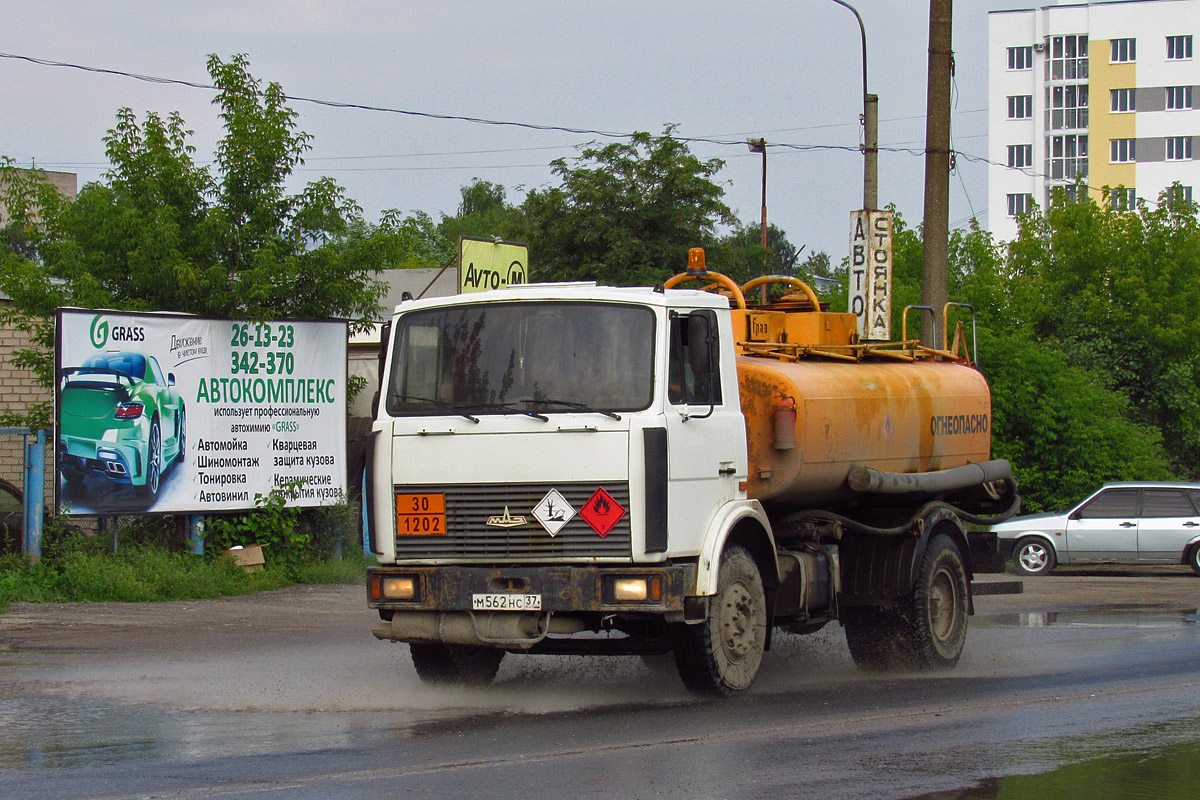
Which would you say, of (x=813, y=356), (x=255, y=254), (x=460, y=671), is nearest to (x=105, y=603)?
(x=255, y=254)

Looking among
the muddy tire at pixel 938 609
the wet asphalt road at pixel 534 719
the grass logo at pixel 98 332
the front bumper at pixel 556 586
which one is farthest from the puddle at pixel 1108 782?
the grass logo at pixel 98 332

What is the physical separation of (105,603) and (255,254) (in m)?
4.17

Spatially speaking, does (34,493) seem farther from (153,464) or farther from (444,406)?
(444,406)

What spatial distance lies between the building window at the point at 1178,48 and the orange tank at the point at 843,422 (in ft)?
258

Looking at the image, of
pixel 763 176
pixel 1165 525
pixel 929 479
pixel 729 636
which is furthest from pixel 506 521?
pixel 763 176

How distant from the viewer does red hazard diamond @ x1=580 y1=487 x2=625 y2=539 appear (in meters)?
8.49

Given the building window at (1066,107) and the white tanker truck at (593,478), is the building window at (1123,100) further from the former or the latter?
the white tanker truck at (593,478)

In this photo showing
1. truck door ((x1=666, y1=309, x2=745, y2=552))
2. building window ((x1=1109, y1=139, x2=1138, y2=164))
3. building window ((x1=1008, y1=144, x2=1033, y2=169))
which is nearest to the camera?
truck door ((x1=666, y1=309, x2=745, y2=552))

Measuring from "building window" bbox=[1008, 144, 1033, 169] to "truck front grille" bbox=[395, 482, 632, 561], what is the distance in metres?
86.8

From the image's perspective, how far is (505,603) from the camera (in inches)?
340

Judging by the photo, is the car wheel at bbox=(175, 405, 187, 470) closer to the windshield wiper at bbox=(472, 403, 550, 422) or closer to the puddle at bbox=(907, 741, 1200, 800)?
the windshield wiper at bbox=(472, 403, 550, 422)

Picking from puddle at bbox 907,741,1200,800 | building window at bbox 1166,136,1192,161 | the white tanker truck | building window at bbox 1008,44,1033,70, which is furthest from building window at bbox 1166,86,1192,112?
puddle at bbox 907,741,1200,800

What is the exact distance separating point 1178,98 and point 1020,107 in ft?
32.9

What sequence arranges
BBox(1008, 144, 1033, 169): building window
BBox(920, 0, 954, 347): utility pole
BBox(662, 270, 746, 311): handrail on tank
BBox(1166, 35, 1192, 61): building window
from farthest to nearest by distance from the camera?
1. BBox(1008, 144, 1033, 169): building window
2. BBox(1166, 35, 1192, 61): building window
3. BBox(920, 0, 954, 347): utility pole
4. BBox(662, 270, 746, 311): handrail on tank
